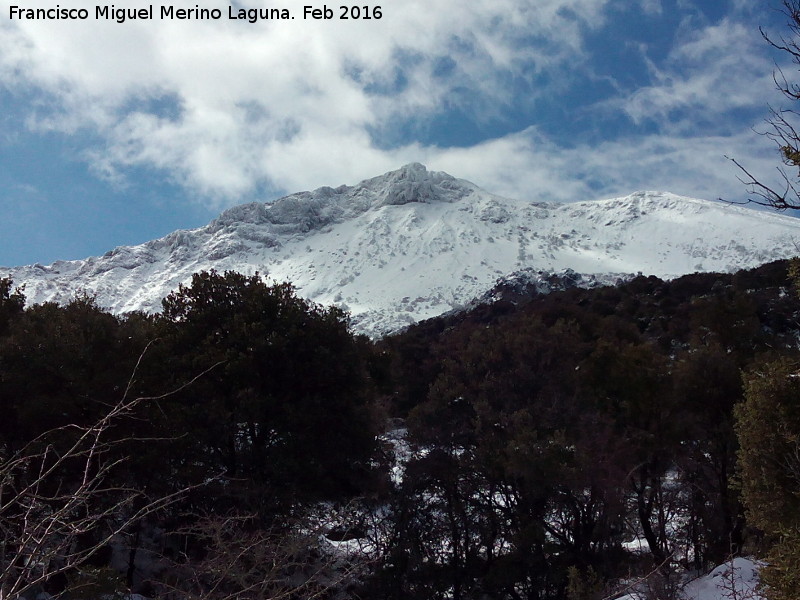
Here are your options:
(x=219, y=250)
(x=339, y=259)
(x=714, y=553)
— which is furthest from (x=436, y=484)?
(x=219, y=250)

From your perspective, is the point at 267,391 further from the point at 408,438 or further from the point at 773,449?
the point at 773,449

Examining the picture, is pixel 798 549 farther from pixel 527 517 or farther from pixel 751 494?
pixel 527 517

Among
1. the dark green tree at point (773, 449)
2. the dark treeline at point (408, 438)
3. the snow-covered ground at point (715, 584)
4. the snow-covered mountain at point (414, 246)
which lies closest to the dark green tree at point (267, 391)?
the dark treeline at point (408, 438)

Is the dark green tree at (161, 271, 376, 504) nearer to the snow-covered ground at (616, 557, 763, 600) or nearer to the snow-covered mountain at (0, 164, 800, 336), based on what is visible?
the snow-covered ground at (616, 557, 763, 600)

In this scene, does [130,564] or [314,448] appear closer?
[130,564]

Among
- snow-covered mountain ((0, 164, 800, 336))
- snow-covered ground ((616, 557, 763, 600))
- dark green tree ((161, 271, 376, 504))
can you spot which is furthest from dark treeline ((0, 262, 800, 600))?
snow-covered mountain ((0, 164, 800, 336))
